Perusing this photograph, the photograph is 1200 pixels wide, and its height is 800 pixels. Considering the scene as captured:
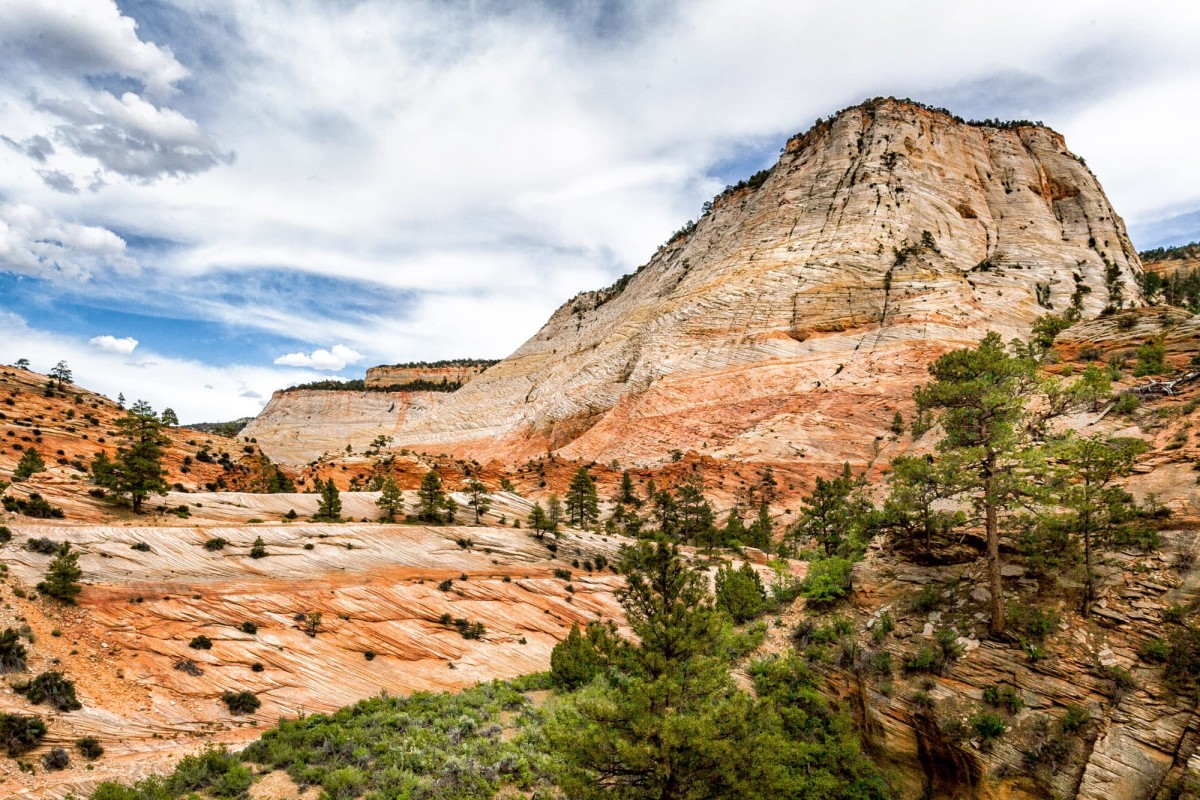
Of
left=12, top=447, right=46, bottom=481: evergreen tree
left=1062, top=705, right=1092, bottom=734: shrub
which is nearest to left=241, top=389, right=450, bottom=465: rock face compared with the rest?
left=12, top=447, right=46, bottom=481: evergreen tree

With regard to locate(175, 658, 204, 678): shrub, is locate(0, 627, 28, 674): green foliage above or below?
above

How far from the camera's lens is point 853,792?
1312cm

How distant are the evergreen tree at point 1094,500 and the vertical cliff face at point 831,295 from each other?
31140mm

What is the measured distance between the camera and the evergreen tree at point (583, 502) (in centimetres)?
4116

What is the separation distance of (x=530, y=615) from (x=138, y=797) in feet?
61.0

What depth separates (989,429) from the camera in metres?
14.0

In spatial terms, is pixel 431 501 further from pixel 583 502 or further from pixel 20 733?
pixel 20 733

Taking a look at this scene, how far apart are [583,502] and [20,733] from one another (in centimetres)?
3043

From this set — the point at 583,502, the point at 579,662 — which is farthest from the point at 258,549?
the point at 583,502

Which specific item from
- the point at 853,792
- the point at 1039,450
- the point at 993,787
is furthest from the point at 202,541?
the point at 1039,450

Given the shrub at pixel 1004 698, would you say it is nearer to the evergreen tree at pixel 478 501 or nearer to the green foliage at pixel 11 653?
the green foliage at pixel 11 653

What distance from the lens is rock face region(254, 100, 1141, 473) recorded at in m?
49.4

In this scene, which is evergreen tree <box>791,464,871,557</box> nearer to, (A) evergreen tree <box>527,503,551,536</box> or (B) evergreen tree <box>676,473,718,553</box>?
(B) evergreen tree <box>676,473,718,553</box>

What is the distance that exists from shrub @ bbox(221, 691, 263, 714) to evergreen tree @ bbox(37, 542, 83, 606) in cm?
633
